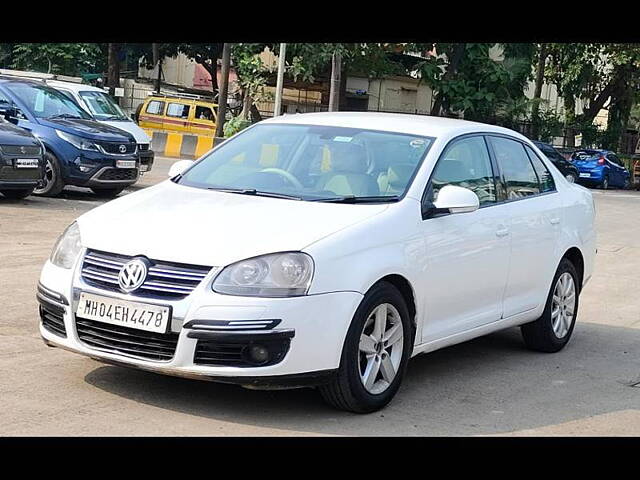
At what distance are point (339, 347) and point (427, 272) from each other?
950 mm

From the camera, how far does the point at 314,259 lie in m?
5.56

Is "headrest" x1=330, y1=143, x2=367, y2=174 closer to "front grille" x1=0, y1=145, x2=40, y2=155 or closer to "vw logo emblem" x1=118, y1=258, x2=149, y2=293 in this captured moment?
"vw logo emblem" x1=118, y1=258, x2=149, y2=293

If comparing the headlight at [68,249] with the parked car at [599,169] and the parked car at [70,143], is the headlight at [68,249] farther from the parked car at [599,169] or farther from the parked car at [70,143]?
the parked car at [599,169]

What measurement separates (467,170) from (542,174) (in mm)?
1243

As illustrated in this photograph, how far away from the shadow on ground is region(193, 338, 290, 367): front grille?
348 mm

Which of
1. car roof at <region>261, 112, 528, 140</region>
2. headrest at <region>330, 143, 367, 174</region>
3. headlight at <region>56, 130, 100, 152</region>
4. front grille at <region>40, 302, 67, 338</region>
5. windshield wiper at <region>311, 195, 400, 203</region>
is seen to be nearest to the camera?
front grille at <region>40, 302, 67, 338</region>

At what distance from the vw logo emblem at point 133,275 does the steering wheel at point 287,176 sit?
1.36 meters

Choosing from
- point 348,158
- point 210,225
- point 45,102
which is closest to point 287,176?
point 348,158

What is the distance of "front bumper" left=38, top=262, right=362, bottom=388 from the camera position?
5.41 m

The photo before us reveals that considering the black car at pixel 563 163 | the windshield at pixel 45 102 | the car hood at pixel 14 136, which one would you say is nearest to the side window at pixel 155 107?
the black car at pixel 563 163

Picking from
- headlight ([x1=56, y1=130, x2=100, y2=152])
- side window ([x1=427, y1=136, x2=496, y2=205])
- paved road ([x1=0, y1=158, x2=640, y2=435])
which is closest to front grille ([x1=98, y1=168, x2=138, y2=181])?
headlight ([x1=56, y1=130, x2=100, y2=152])

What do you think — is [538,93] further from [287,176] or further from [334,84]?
[287,176]
